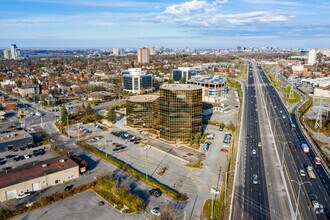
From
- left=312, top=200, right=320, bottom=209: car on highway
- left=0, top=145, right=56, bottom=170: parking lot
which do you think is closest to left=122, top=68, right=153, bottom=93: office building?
left=0, top=145, right=56, bottom=170: parking lot

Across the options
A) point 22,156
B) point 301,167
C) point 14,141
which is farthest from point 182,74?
point 22,156

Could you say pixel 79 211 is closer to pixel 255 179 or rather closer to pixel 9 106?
pixel 255 179

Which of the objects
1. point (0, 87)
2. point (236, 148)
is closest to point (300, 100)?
point (236, 148)

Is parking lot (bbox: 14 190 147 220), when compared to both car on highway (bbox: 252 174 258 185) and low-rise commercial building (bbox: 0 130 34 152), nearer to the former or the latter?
car on highway (bbox: 252 174 258 185)

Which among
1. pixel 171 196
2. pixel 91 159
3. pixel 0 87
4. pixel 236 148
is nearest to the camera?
pixel 171 196

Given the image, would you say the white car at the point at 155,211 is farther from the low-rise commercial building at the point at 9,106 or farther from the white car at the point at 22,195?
the low-rise commercial building at the point at 9,106

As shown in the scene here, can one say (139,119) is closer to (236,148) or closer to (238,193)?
(236,148)
